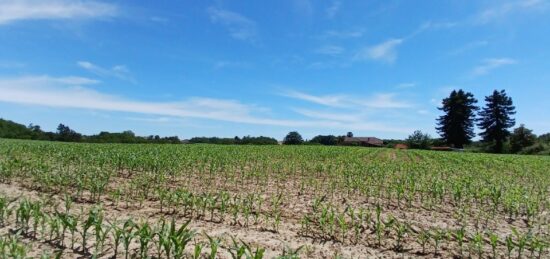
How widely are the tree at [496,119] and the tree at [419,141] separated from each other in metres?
9.38

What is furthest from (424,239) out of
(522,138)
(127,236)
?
(522,138)

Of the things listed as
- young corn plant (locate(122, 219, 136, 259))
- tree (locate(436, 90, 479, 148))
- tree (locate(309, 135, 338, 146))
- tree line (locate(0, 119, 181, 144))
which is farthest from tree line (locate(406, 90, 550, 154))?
young corn plant (locate(122, 219, 136, 259))

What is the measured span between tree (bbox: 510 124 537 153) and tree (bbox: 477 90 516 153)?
5.59m

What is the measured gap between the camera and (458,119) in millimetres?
68688

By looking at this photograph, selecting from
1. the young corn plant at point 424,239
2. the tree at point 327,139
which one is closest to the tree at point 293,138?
the tree at point 327,139

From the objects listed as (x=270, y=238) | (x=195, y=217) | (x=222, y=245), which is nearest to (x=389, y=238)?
(x=270, y=238)

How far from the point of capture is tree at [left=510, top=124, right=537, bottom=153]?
57531 mm

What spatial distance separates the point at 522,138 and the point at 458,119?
12.2 meters

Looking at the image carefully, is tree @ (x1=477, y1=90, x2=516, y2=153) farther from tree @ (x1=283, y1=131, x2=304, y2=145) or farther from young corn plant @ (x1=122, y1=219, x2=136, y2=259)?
young corn plant @ (x1=122, y1=219, x2=136, y2=259)

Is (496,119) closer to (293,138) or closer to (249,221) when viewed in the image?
(293,138)

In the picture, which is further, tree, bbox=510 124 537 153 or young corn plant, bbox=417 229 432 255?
tree, bbox=510 124 537 153

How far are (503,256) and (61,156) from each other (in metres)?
15.9

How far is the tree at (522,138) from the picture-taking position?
5753cm

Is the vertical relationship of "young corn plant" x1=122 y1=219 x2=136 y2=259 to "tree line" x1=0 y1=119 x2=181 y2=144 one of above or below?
below
